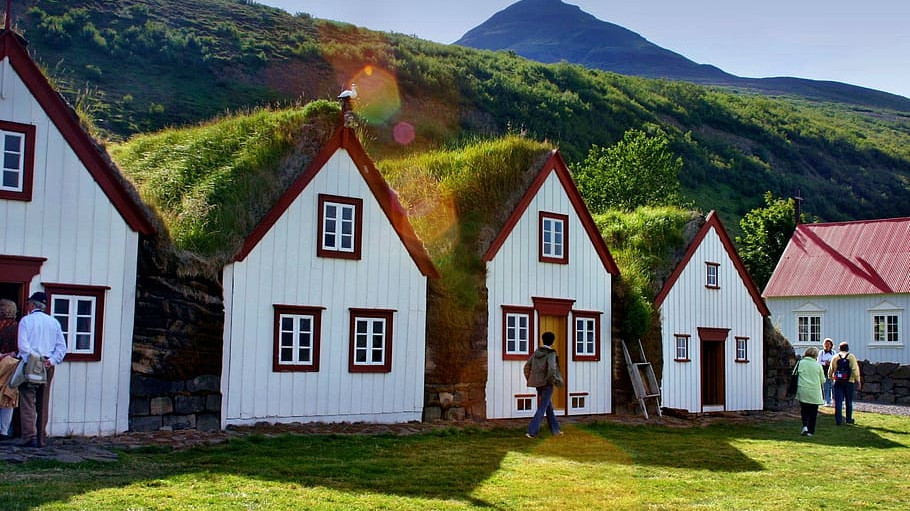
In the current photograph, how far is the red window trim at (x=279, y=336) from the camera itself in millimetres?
18172

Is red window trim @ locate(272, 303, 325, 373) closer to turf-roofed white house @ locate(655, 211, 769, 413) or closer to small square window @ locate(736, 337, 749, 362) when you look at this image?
turf-roofed white house @ locate(655, 211, 769, 413)

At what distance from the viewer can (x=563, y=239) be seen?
77.4 ft

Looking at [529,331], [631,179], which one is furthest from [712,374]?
[631,179]

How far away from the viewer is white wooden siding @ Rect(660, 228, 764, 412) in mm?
25828

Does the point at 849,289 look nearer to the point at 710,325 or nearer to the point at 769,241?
the point at 769,241

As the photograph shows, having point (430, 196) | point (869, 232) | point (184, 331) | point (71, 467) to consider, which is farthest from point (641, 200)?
point (71, 467)

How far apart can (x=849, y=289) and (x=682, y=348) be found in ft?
50.9

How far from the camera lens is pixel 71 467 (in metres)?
11.9

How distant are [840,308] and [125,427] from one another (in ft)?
103

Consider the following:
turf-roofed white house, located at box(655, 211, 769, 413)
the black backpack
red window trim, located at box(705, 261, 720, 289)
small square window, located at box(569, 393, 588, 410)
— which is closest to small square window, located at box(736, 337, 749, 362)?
turf-roofed white house, located at box(655, 211, 769, 413)

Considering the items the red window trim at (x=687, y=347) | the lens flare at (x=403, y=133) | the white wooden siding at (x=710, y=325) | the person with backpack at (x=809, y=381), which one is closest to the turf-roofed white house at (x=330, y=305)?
the person with backpack at (x=809, y=381)

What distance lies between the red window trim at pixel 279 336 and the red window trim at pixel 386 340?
73 cm

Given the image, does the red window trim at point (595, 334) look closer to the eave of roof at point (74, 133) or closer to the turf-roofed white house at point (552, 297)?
the turf-roofed white house at point (552, 297)

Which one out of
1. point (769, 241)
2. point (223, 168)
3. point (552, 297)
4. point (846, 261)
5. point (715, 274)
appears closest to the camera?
point (223, 168)
